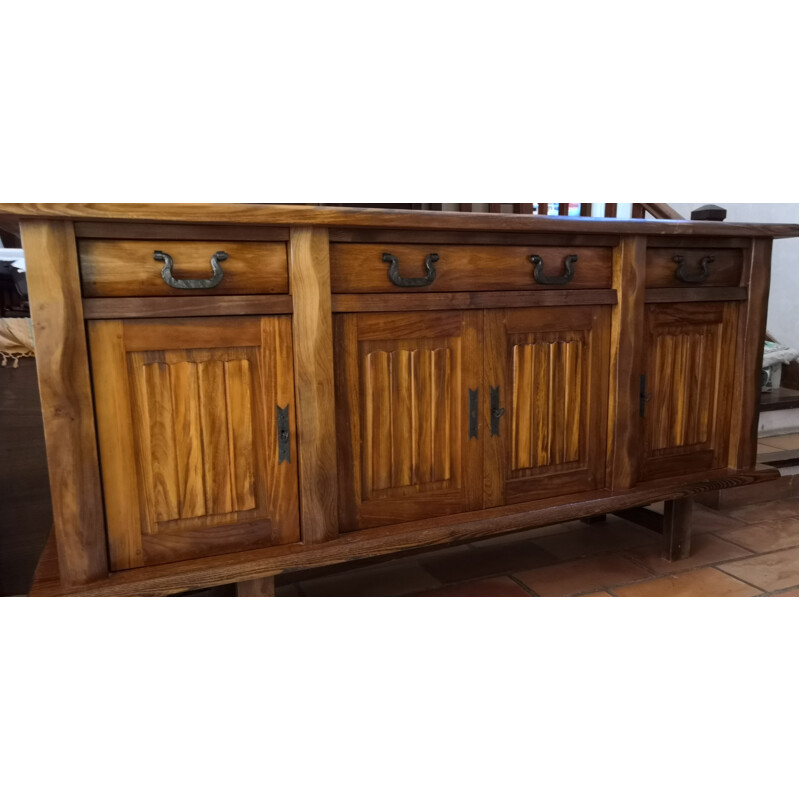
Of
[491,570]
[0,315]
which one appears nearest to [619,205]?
[491,570]

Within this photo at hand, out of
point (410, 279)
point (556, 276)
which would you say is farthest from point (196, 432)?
point (556, 276)

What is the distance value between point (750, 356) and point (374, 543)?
134cm

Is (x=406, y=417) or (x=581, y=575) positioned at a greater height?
(x=406, y=417)

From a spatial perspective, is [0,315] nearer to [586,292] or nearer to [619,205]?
[586,292]

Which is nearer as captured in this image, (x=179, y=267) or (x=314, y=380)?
(x=179, y=267)

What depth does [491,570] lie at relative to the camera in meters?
2.16

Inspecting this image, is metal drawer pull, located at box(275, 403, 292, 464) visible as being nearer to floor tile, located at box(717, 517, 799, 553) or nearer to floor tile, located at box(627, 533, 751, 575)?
floor tile, located at box(627, 533, 751, 575)

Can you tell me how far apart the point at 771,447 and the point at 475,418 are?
81.4 inches

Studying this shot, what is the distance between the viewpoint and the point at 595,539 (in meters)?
2.41

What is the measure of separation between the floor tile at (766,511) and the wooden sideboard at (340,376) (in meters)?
0.73

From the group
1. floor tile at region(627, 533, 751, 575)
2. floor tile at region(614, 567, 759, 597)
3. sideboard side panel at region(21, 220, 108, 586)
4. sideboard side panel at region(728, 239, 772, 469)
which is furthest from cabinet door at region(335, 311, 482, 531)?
sideboard side panel at region(728, 239, 772, 469)

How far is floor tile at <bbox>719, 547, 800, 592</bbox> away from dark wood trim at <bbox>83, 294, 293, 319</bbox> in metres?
1.58

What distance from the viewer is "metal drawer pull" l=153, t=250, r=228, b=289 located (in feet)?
4.50

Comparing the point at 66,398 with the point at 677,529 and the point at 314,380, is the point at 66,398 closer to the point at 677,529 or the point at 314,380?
the point at 314,380
